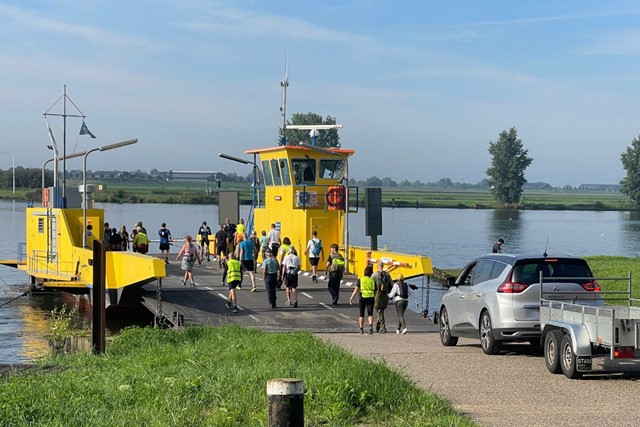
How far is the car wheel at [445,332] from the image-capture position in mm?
18094

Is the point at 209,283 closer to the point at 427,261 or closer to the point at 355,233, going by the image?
the point at 427,261

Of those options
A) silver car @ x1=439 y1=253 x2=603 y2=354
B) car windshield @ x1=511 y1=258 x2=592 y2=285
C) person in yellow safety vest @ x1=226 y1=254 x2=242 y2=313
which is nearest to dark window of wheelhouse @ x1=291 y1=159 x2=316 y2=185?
person in yellow safety vest @ x1=226 y1=254 x2=242 y2=313

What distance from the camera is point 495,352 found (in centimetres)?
1597

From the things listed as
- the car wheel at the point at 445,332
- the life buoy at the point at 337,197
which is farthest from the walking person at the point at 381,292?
the life buoy at the point at 337,197

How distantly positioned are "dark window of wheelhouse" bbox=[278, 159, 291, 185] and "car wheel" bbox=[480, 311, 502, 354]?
18.1m

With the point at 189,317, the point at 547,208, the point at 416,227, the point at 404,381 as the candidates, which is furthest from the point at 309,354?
the point at 547,208

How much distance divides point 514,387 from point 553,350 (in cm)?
156

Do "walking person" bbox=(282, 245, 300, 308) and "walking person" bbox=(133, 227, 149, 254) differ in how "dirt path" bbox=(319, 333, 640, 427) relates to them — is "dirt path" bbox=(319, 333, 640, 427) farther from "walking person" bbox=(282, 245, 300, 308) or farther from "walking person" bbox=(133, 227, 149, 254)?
"walking person" bbox=(133, 227, 149, 254)

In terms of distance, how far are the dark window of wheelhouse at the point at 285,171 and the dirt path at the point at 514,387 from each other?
17.0 m

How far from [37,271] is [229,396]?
2395 cm

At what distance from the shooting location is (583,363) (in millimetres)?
12680

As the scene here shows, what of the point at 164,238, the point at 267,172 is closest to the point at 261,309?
the point at 267,172

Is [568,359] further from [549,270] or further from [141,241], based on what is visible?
[141,241]

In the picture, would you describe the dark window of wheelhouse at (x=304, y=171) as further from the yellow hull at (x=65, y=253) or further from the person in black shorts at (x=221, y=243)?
the yellow hull at (x=65, y=253)
